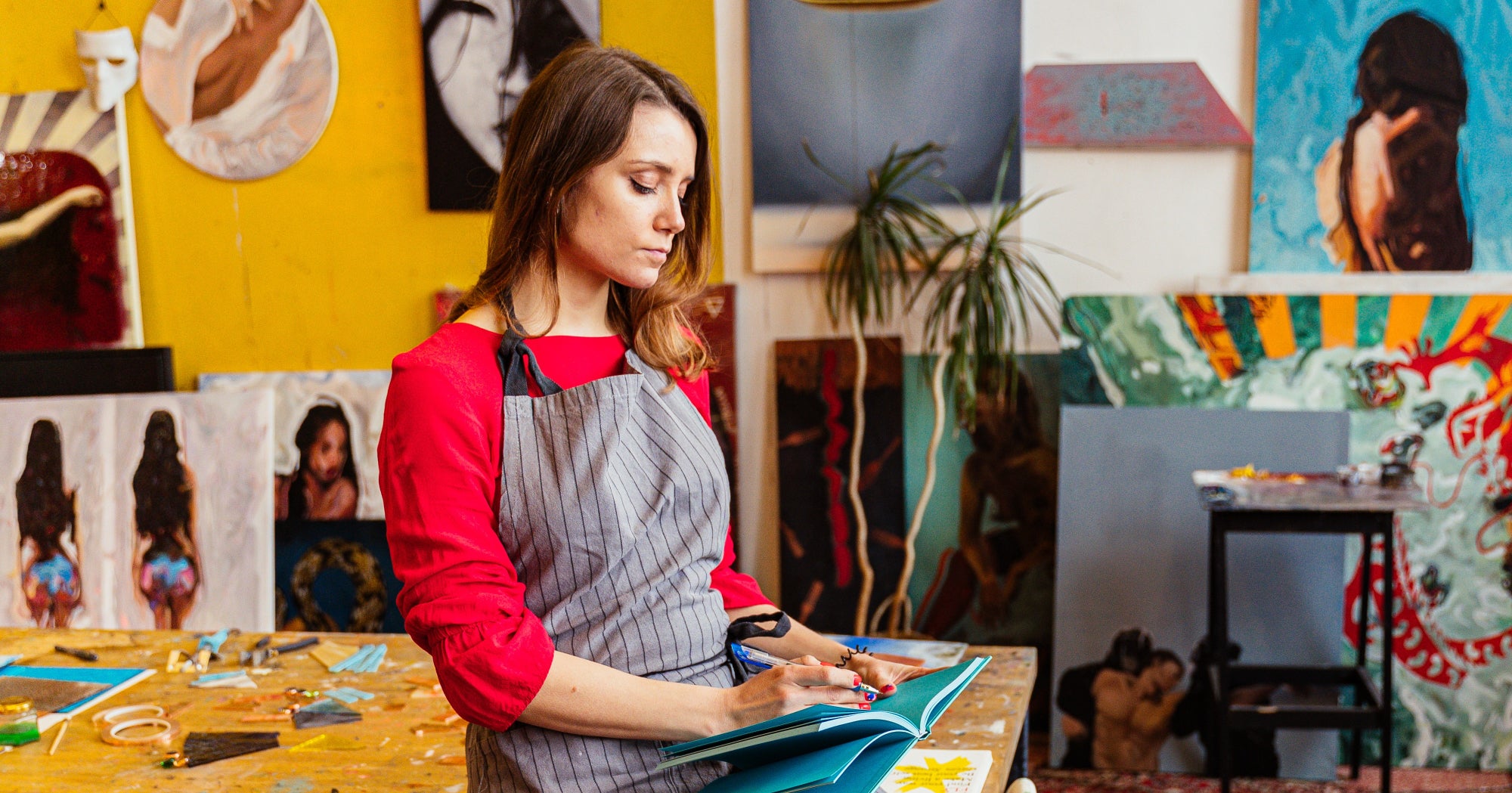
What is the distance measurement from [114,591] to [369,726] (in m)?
1.90

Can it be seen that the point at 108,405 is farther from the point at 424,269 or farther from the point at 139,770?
the point at 139,770

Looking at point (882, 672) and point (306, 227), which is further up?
point (306, 227)

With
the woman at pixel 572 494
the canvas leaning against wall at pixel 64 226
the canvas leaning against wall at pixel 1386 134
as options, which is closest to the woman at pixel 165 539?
the canvas leaning against wall at pixel 64 226

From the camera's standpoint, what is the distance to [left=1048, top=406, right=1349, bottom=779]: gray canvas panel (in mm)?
3172

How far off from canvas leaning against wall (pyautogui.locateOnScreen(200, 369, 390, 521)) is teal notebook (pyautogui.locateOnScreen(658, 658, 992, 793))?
9.29ft

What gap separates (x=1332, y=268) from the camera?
3.24 m

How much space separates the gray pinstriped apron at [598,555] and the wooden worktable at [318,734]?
0.36 meters

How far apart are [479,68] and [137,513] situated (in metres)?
1.66

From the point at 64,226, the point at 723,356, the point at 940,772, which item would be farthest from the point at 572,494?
the point at 64,226

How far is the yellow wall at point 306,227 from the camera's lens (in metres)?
3.69

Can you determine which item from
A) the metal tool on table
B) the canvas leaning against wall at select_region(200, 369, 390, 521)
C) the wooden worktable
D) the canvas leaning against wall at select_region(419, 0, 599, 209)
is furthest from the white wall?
the metal tool on table

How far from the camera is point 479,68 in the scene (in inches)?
141

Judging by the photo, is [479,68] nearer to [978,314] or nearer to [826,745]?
[978,314]

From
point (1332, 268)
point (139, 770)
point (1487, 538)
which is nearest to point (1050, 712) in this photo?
point (1487, 538)
